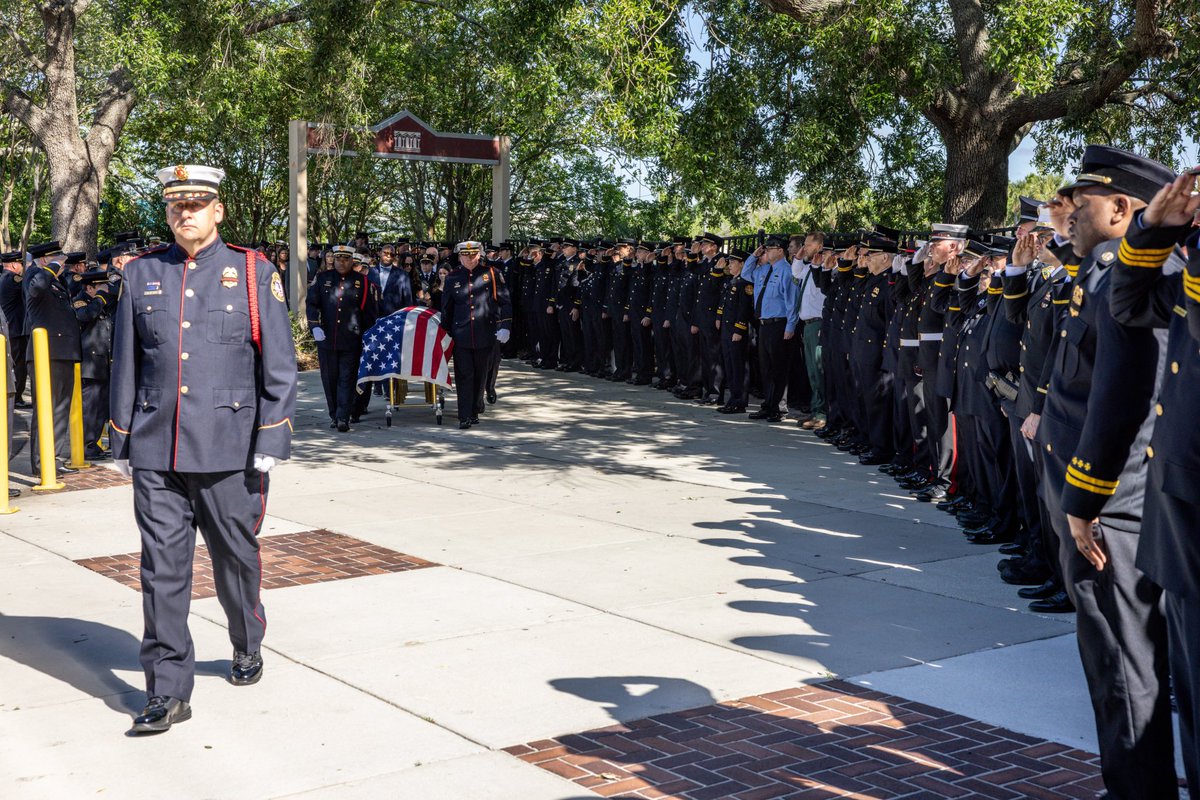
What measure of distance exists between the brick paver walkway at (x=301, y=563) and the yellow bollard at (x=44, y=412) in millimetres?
2711

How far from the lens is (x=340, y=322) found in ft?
47.3

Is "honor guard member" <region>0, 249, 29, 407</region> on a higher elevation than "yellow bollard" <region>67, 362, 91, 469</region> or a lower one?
higher

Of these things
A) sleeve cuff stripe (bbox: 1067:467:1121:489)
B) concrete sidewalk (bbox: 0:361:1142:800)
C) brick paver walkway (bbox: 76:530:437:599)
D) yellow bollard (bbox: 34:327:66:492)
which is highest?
sleeve cuff stripe (bbox: 1067:467:1121:489)

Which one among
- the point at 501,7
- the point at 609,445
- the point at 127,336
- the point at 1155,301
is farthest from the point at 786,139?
the point at 1155,301

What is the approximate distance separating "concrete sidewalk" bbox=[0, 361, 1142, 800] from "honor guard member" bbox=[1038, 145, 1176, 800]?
66 centimetres

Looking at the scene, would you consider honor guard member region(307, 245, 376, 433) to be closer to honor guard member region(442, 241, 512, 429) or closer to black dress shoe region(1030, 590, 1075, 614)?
honor guard member region(442, 241, 512, 429)

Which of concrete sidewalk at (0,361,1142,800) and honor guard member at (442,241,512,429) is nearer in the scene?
concrete sidewalk at (0,361,1142,800)

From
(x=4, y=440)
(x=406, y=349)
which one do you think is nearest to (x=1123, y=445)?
(x=4, y=440)

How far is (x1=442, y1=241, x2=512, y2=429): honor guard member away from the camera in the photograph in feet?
47.8

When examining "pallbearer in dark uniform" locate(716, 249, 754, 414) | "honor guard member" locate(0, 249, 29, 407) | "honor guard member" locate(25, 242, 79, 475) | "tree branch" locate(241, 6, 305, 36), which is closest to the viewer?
"honor guard member" locate(25, 242, 79, 475)

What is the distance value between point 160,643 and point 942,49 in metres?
12.3

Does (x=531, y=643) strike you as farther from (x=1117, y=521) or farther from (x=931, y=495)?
(x=931, y=495)

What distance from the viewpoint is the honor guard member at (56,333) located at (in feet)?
38.7

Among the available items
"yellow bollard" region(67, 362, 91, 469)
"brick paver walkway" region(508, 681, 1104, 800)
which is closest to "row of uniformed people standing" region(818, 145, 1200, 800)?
"brick paver walkway" region(508, 681, 1104, 800)
